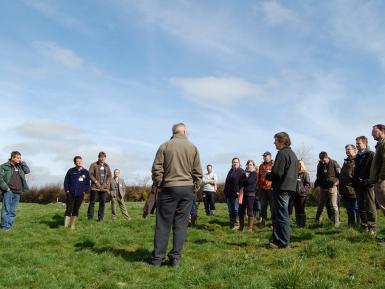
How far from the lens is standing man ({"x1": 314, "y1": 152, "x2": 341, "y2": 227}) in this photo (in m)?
12.6

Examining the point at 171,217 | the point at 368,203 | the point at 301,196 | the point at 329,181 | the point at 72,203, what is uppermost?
the point at 329,181

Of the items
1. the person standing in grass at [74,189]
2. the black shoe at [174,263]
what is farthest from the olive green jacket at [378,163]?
the person standing in grass at [74,189]

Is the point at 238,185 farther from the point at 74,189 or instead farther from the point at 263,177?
the point at 74,189

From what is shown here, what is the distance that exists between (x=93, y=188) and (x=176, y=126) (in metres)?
7.42

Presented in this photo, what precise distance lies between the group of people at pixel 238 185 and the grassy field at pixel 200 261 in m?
0.67

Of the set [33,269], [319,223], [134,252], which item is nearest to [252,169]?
[319,223]

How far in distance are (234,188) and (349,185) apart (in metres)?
3.32

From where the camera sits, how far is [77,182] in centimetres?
1391

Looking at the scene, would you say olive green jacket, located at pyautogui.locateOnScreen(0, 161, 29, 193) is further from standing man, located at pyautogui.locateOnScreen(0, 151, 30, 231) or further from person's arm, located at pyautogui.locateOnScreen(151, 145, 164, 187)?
person's arm, located at pyautogui.locateOnScreen(151, 145, 164, 187)

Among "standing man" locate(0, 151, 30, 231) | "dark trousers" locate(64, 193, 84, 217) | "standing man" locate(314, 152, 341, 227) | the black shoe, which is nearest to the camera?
the black shoe

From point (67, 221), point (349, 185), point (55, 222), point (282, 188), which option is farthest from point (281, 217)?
point (55, 222)

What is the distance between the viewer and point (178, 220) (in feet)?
27.3

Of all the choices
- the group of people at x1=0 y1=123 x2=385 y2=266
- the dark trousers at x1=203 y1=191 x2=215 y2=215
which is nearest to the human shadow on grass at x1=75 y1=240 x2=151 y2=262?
the group of people at x1=0 y1=123 x2=385 y2=266

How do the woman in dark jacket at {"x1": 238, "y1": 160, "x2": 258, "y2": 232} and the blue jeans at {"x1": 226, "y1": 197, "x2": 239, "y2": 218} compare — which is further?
the blue jeans at {"x1": 226, "y1": 197, "x2": 239, "y2": 218}
